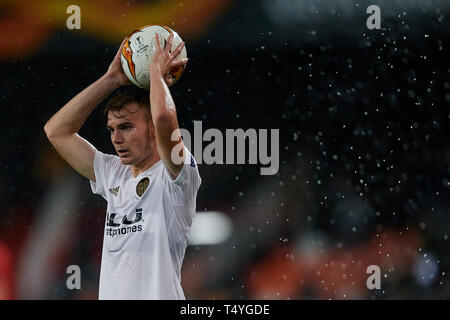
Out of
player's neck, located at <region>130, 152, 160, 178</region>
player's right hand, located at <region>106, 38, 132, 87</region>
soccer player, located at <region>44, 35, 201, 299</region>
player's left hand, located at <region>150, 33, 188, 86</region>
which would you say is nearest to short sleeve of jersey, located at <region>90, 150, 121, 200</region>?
soccer player, located at <region>44, 35, 201, 299</region>

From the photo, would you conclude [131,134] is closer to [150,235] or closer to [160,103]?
[160,103]

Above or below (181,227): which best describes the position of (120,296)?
below

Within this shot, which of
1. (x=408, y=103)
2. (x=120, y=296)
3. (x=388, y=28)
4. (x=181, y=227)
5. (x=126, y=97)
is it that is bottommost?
(x=120, y=296)

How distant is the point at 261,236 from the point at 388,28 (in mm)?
2457

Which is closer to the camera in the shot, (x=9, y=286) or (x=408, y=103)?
(x=9, y=286)

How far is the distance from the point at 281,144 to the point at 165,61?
3676mm

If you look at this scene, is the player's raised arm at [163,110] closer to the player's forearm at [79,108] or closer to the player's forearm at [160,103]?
the player's forearm at [160,103]

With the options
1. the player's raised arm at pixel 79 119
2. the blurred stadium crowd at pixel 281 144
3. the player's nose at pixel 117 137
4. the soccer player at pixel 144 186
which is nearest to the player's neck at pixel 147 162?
the soccer player at pixel 144 186

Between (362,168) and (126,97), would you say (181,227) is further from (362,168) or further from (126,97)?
(362,168)

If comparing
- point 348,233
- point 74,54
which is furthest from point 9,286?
point 348,233

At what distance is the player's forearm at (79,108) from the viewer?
8.07 ft

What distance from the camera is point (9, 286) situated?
5.23m

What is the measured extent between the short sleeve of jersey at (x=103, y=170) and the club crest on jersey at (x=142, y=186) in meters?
0.20
